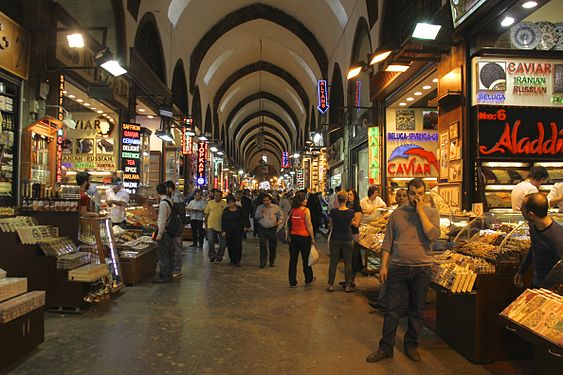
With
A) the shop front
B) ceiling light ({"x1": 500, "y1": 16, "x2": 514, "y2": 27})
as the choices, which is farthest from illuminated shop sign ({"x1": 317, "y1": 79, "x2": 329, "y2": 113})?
the shop front

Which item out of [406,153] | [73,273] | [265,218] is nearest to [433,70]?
[406,153]

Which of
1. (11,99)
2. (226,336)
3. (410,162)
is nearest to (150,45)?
(11,99)

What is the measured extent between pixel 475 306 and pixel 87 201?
5.11 m

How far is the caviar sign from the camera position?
12461mm

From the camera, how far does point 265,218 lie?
9.45m

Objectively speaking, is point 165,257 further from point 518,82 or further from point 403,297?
point 518,82

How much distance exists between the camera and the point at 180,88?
21.1m

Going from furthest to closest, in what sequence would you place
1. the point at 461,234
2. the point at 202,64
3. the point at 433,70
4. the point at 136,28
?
the point at 202,64
the point at 136,28
the point at 433,70
the point at 461,234

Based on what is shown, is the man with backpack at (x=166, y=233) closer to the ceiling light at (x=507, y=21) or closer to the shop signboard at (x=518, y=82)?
the shop signboard at (x=518, y=82)

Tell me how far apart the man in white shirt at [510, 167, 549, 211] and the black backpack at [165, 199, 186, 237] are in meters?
5.25

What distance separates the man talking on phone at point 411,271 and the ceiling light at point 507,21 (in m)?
4.03

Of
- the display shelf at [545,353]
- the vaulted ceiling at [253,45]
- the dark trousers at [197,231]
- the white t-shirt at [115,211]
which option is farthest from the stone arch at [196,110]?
the display shelf at [545,353]

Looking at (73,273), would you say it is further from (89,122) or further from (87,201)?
(89,122)

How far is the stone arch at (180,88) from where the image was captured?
1970 cm
